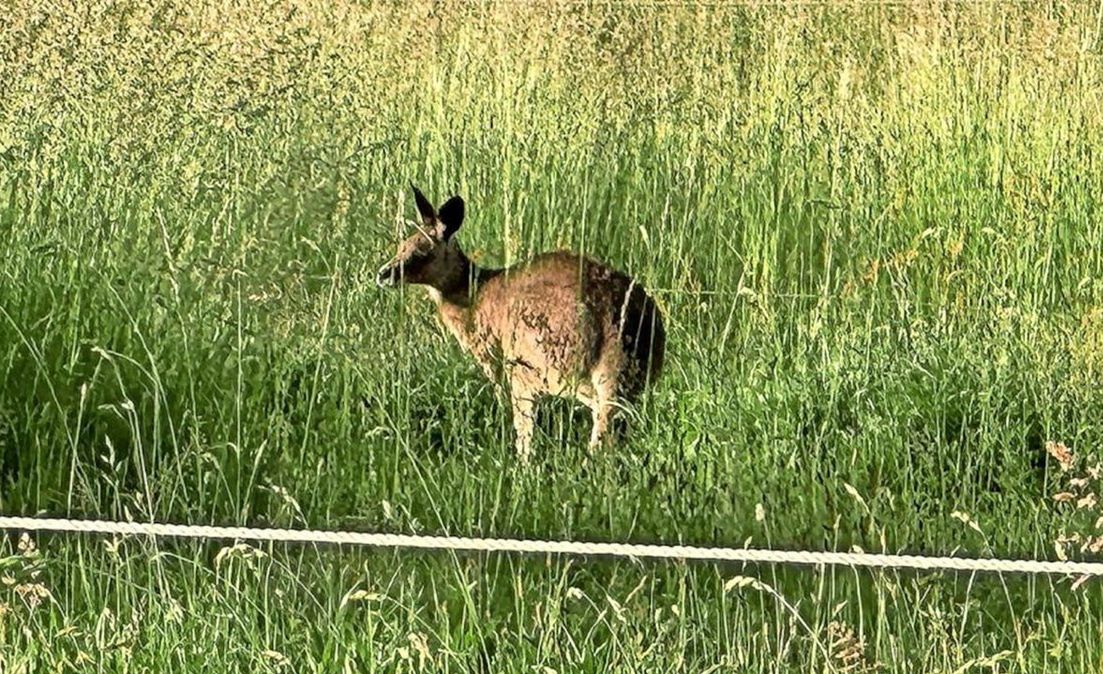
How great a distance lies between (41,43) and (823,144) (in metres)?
2.37

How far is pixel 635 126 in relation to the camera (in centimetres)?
709

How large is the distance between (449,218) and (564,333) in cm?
59

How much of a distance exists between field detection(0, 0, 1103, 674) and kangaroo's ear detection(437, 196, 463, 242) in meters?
0.23

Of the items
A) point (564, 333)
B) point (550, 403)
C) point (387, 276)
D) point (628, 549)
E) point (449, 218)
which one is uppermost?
point (449, 218)

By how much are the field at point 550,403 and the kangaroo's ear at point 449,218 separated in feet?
0.75

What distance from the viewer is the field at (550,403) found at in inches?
154

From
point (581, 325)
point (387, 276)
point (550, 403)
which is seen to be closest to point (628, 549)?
point (581, 325)

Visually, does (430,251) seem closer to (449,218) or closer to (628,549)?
(449,218)

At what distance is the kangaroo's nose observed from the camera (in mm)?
5562

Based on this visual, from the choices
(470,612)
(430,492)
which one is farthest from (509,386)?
(470,612)

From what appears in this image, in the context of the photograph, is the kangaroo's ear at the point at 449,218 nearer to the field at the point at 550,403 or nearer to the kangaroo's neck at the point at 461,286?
the kangaroo's neck at the point at 461,286

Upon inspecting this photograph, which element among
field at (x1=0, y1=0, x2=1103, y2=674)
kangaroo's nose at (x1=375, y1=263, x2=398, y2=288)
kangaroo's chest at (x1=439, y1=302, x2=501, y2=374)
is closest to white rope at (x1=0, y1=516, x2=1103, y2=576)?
field at (x1=0, y1=0, x2=1103, y2=674)

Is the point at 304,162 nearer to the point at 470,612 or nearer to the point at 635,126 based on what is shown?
the point at 635,126

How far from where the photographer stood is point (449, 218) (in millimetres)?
5746
